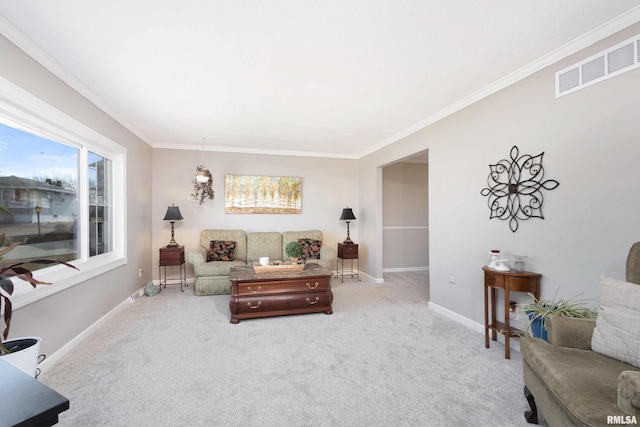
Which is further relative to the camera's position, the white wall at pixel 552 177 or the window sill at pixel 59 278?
the window sill at pixel 59 278

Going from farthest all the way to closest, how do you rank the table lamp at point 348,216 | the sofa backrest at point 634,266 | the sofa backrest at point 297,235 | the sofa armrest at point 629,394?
the table lamp at point 348,216
the sofa backrest at point 297,235
the sofa backrest at point 634,266
the sofa armrest at point 629,394

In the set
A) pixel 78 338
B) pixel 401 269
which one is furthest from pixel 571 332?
pixel 401 269

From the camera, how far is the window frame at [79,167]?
2.16 m

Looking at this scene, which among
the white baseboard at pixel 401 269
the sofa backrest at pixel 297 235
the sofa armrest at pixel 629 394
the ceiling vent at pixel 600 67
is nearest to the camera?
the sofa armrest at pixel 629 394

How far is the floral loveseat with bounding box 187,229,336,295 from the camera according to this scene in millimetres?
4570

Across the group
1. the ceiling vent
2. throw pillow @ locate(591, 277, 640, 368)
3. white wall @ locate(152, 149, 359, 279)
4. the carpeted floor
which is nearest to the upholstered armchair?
throw pillow @ locate(591, 277, 640, 368)

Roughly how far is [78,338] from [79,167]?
1776 millimetres

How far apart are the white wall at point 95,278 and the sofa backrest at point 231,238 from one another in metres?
0.93

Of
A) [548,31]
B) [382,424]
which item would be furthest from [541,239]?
[382,424]

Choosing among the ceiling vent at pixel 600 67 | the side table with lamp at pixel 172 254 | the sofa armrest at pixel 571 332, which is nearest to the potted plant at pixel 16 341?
the side table with lamp at pixel 172 254

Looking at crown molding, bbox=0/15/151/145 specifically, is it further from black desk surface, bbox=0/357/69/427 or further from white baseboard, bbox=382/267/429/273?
white baseboard, bbox=382/267/429/273

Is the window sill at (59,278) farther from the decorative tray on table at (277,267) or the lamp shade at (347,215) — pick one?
the lamp shade at (347,215)

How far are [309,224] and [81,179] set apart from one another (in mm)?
3752

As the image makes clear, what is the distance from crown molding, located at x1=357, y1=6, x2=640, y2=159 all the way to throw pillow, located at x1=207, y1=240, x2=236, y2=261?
3.76m
